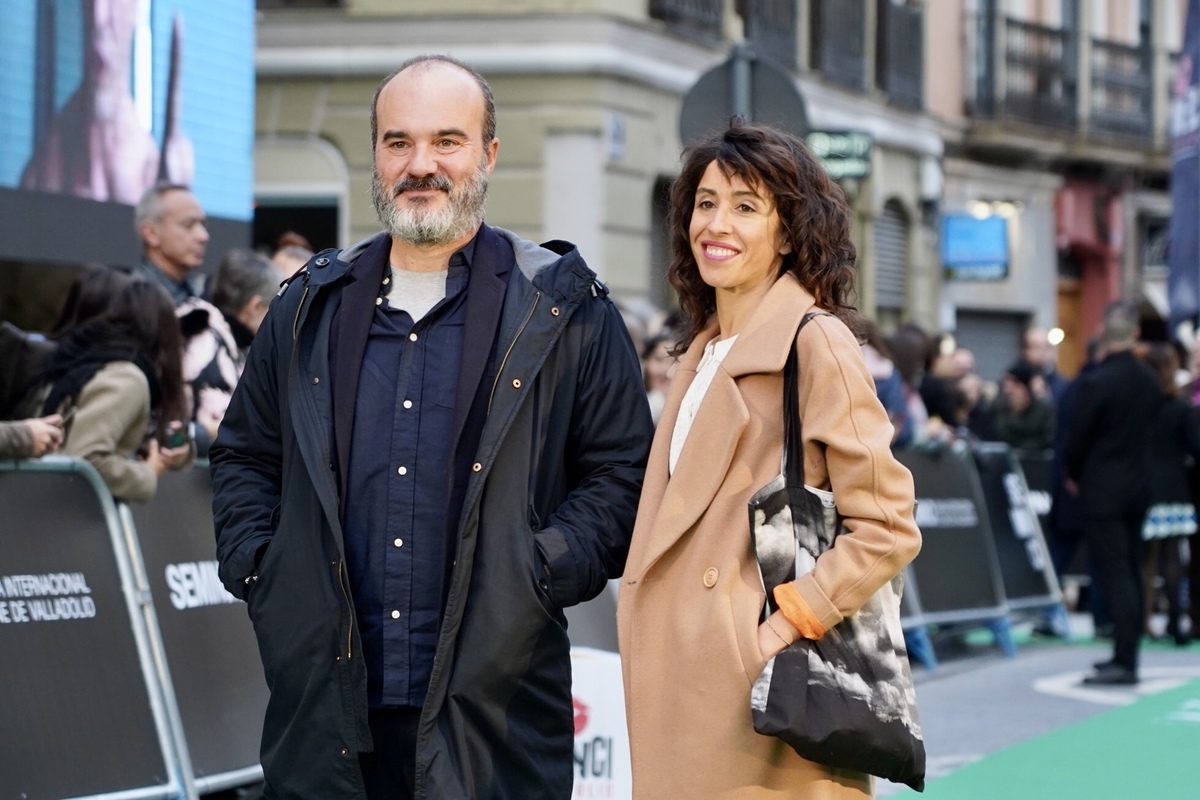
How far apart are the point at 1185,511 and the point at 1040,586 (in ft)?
4.12

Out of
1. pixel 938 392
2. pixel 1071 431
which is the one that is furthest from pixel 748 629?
pixel 938 392

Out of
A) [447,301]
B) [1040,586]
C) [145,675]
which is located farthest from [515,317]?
[1040,586]

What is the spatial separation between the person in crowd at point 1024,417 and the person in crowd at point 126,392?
10.6 metres

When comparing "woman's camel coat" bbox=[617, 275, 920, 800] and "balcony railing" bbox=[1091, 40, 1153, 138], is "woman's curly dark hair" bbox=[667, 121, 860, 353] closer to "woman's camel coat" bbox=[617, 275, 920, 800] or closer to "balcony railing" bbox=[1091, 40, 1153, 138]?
"woman's camel coat" bbox=[617, 275, 920, 800]

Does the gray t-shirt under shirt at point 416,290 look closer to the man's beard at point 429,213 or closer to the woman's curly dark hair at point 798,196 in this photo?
the man's beard at point 429,213

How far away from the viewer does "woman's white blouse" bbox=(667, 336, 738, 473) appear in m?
4.15

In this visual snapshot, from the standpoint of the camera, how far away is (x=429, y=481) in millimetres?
3910

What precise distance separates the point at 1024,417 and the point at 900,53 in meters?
9.45

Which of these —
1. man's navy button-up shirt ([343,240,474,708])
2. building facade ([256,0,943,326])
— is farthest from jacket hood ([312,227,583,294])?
building facade ([256,0,943,326])

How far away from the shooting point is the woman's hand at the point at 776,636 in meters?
3.94

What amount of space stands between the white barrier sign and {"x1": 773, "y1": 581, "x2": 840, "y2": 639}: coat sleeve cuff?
2.58 meters

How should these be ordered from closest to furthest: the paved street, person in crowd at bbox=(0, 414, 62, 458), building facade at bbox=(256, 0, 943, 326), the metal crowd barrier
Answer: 1. the metal crowd barrier
2. person in crowd at bbox=(0, 414, 62, 458)
3. the paved street
4. building facade at bbox=(256, 0, 943, 326)

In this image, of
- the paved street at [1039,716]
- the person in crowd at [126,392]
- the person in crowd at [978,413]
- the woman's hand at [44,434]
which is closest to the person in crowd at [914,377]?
the paved street at [1039,716]

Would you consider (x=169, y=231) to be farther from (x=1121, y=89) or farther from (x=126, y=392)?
(x=1121, y=89)
